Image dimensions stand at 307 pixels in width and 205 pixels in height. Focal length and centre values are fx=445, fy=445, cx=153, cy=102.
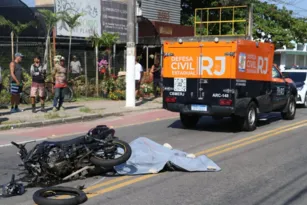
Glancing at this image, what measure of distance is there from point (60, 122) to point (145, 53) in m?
13.1

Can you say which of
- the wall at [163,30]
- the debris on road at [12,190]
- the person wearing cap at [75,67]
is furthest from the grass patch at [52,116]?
the wall at [163,30]

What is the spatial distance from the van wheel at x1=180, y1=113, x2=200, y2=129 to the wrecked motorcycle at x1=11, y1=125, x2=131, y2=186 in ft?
19.2

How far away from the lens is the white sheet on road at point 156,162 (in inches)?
281

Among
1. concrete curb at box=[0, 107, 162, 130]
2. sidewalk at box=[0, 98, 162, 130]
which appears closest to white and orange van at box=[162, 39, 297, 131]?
concrete curb at box=[0, 107, 162, 130]

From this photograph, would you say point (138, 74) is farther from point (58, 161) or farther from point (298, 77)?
point (58, 161)

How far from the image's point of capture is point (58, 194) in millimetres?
5863

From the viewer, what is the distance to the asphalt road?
5.87 m

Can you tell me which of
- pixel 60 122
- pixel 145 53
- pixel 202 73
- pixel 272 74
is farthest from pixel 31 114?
pixel 145 53

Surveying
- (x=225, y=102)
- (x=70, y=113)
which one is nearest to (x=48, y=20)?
(x=70, y=113)

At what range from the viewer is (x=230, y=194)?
6.09 metres

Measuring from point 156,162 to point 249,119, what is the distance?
5.15m

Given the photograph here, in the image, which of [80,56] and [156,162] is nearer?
[156,162]

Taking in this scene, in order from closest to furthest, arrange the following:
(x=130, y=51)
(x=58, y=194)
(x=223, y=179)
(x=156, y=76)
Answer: (x=58, y=194)
(x=223, y=179)
(x=130, y=51)
(x=156, y=76)

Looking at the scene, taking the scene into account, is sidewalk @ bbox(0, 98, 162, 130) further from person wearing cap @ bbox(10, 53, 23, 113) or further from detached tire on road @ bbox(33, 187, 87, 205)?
detached tire on road @ bbox(33, 187, 87, 205)
